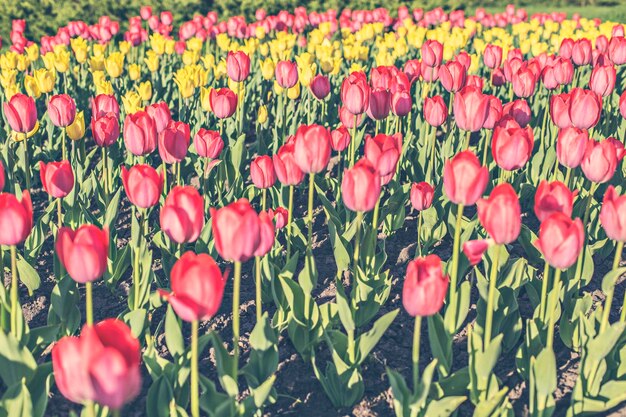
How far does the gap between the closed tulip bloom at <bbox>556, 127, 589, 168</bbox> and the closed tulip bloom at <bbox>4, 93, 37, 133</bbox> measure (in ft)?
8.99

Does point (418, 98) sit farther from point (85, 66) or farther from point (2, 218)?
point (2, 218)

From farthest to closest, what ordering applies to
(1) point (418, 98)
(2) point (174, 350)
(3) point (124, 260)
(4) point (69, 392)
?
(1) point (418, 98)
(3) point (124, 260)
(2) point (174, 350)
(4) point (69, 392)

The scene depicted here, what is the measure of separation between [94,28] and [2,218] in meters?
6.46

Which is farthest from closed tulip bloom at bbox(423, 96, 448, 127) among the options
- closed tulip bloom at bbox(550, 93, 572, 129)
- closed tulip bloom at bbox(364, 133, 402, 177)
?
closed tulip bloom at bbox(364, 133, 402, 177)

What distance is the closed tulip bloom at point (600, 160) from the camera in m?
3.01

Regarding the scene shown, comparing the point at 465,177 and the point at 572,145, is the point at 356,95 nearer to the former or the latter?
the point at 572,145

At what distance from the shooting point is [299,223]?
407 centimetres

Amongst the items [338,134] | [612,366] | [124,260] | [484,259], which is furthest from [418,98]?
[612,366]

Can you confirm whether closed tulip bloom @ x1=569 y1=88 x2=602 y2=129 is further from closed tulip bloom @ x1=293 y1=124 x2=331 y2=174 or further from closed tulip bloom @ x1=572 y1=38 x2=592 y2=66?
closed tulip bloom @ x1=572 y1=38 x2=592 y2=66

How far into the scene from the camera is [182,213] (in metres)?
2.39

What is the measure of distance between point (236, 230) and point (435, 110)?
7.38 ft

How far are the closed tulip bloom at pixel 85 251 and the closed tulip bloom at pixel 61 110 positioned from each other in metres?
1.87

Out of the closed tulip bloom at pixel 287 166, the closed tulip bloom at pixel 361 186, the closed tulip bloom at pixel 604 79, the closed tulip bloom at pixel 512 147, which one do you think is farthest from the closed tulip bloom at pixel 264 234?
the closed tulip bloom at pixel 604 79

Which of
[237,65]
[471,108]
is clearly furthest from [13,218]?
[237,65]
